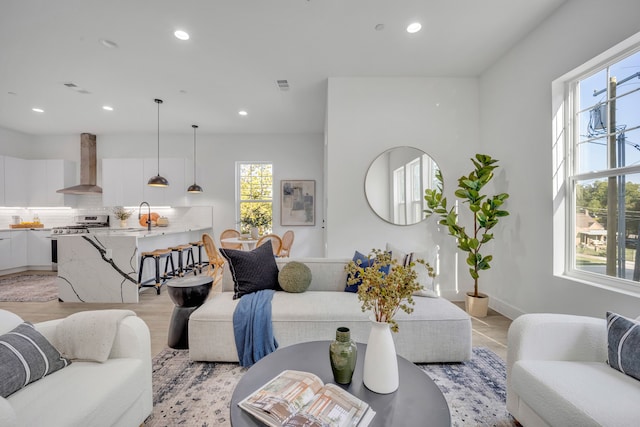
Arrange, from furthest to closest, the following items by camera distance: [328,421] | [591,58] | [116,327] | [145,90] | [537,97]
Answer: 1. [145,90]
2. [537,97]
3. [591,58]
4. [116,327]
5. [328,421]

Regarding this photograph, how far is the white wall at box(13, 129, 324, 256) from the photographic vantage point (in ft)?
20.6

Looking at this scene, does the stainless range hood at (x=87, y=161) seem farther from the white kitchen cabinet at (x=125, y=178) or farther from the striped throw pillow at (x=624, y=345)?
the striped throw pillow at (x=624, y=345)

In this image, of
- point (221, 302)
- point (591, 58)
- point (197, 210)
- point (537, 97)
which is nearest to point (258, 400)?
point (221, 302)

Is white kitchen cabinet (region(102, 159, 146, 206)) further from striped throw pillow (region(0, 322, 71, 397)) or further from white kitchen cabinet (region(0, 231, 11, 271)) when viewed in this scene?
striped throw pillow (region(0, 322, 71, 397))

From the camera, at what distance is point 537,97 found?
9.31 feet

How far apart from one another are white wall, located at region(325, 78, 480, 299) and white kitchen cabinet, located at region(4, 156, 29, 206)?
262 inches

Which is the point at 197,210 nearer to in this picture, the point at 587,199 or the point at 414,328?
the point at 414,328

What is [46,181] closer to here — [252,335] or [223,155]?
[223,155]

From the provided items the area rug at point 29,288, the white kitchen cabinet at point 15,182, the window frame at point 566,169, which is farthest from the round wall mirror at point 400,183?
the white kitchen cabinet at point 15,182

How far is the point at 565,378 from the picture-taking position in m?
1.25

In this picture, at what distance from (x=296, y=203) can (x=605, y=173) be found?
4.94 metres

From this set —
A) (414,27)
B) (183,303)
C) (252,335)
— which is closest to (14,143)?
(183,303)

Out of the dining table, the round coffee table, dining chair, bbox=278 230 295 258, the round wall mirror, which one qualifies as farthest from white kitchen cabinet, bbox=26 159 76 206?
the round coffee table

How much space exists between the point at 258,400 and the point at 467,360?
184cm
